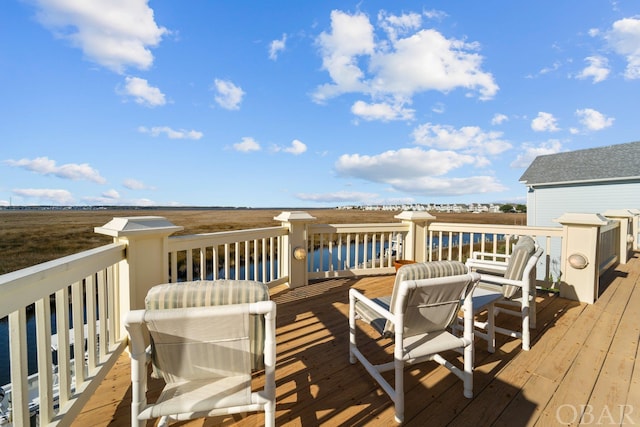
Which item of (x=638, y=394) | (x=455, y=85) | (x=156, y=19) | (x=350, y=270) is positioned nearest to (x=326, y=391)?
(x=638, y=394)

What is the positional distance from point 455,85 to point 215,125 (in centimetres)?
708

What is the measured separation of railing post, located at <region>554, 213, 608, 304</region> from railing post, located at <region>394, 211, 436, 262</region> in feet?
5.70

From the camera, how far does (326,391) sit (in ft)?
5.97

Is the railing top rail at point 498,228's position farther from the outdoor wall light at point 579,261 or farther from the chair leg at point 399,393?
the chair leg at point 399,393

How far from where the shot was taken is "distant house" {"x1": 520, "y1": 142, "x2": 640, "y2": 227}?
930 centimetres

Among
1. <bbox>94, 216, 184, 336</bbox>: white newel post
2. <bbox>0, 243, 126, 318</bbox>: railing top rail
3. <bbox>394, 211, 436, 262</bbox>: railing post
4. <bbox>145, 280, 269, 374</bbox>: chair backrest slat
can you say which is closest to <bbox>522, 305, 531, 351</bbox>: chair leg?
<bbox>394, 211, 436, 262</bbox>: railing post

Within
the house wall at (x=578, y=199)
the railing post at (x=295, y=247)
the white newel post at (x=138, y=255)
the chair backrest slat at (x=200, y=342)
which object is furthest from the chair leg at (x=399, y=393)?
the house wall at (x=578, y=199)

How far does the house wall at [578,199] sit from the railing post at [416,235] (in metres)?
6.52

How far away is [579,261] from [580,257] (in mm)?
54

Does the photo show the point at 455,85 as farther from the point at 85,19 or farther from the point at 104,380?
the point at 104,380

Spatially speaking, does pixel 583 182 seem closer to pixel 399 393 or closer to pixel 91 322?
pixel 399 393

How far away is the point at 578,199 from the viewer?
10398 mm

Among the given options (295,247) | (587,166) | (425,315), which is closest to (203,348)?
(425,315)

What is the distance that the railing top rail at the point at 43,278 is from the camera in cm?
96
